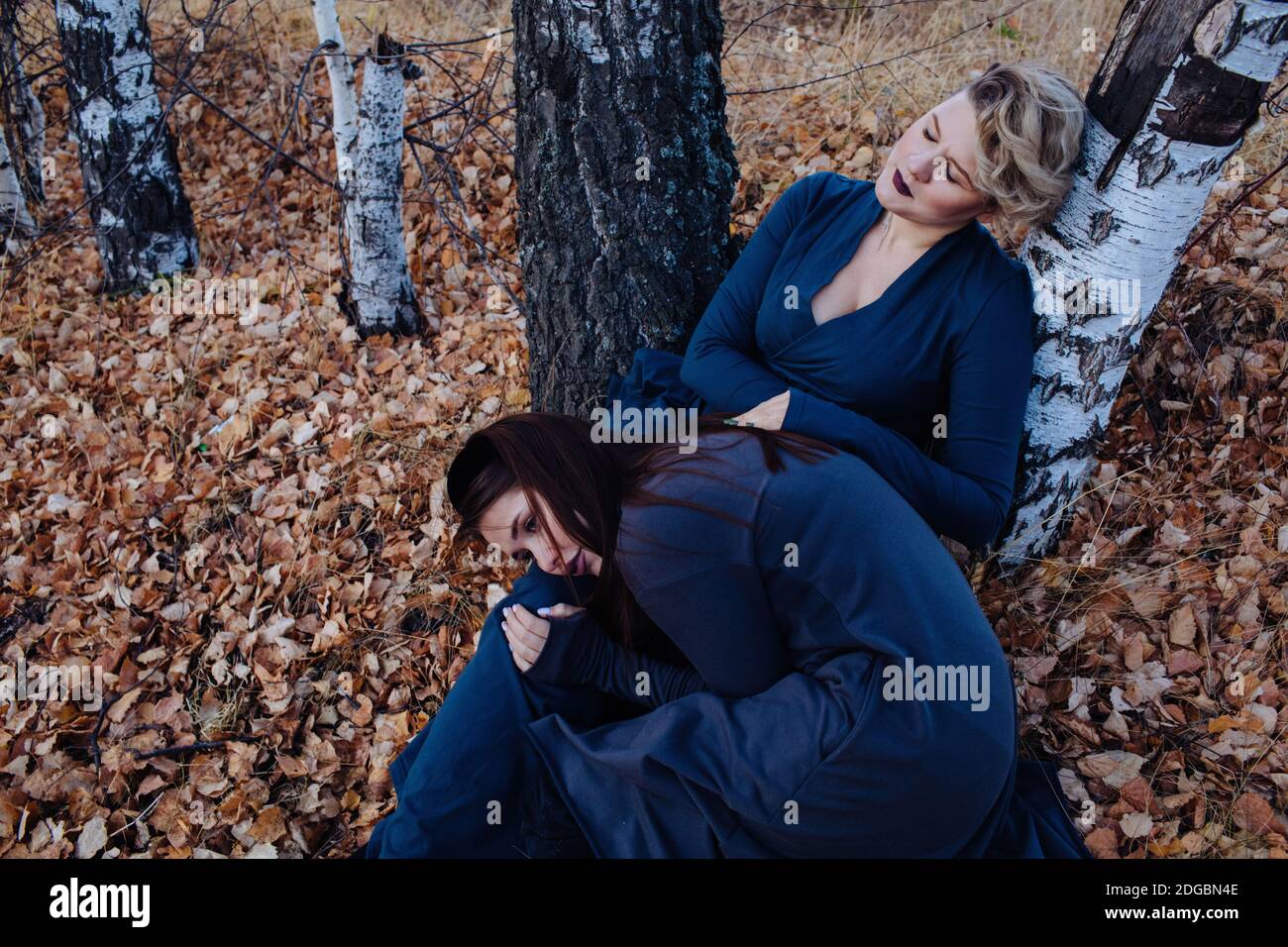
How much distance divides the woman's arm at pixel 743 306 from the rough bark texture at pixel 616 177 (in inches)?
14.5

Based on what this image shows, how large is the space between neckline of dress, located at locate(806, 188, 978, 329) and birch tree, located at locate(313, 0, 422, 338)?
2.32 m

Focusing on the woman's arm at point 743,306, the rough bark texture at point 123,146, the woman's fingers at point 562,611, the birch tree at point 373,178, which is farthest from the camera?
the rough bark texture at point 123,146

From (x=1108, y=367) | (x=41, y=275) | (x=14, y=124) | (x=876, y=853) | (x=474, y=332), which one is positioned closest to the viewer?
(x=876, y=853)

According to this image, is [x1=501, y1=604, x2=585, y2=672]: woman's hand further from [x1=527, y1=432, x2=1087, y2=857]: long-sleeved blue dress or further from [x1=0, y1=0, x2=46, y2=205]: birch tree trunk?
[x1=0, y1=0, x2=46, y2=205]: birch tree trunk

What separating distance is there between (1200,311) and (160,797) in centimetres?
404

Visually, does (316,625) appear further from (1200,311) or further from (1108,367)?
(1200,311)

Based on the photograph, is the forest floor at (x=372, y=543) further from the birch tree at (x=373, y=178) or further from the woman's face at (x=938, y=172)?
the woman's face at (x=938, y=172)

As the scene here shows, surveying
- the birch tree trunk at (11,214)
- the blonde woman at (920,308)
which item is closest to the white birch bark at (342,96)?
the blonde woman at (920,308)

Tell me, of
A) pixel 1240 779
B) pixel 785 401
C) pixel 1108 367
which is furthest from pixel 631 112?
pixel 1240 779

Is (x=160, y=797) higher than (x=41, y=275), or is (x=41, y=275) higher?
(x=41, y=275)

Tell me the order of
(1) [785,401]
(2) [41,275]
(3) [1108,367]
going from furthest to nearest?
1. (2) [41,275]
2. (3) [1108,367]
3. (1) [785,401]

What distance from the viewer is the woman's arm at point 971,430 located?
7.79ft

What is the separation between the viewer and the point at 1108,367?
2.77m

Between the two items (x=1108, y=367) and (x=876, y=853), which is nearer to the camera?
(x=876, y=853)
